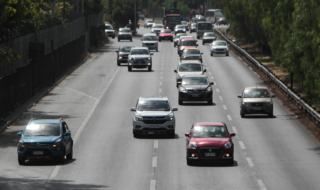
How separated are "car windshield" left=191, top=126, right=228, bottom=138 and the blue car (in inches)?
169

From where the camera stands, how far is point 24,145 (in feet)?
66.9

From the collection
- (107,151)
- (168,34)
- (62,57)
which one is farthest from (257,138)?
(168,34)

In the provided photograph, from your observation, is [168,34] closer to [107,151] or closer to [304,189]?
[107,151]

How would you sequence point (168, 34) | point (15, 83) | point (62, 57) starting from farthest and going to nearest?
point (168, 34) < point (62, 57) < point (15, 83)

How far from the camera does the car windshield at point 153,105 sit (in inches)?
1074

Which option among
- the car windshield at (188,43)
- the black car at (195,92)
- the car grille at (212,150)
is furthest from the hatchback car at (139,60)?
the car grille at (212,150)

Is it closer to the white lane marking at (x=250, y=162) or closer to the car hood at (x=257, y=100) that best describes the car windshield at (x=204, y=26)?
the car hood at (x=257, y=100)

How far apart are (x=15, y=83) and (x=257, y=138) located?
1473 centimetres

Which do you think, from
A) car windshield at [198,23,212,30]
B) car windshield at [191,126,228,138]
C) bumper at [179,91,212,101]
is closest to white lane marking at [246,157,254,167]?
car windshield at [191,126,228,138]

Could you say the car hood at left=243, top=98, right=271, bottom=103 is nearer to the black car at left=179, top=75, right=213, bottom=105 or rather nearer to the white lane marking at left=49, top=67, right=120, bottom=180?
the black car at left=179, top=75, right=213, bottom=105

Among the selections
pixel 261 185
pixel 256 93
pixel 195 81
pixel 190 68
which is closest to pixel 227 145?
pixel 261 185

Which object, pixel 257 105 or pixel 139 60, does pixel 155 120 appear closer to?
pixel 257 105

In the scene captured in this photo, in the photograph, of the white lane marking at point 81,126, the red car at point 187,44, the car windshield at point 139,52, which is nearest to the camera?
the white lane marking at point 81,126

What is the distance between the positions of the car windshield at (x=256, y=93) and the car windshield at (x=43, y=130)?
47.9 ft
